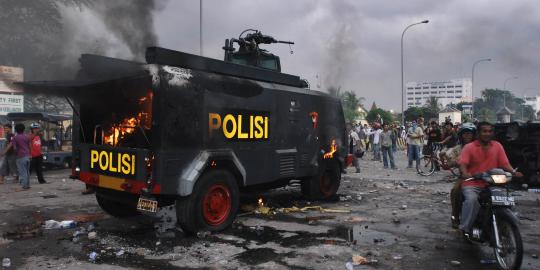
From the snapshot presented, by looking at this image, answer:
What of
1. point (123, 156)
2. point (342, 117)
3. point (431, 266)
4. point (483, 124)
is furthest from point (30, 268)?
point (342, 117)

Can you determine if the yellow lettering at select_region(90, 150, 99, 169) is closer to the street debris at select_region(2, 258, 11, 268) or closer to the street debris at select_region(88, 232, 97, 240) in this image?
the street debris at select_region(88, 232, 97, 240)

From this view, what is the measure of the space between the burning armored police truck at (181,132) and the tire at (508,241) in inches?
143

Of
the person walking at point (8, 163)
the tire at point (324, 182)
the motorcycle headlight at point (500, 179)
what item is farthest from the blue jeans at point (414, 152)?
the person walking at point (8, 163)

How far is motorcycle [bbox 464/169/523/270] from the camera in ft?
14.9

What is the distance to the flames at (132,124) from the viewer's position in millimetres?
5946

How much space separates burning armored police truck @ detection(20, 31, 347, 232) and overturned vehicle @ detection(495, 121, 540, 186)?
262 inches

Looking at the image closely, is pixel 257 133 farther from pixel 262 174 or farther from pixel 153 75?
pixel 153 75

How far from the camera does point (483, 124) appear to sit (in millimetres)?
5297

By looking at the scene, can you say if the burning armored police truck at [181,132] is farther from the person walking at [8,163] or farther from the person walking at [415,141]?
the person walking at [415,141]

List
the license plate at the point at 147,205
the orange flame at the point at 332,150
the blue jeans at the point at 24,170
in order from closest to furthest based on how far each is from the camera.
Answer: the license plate at the point at 147,205 → the orange flame at the point at 332,150 → the blue jeans at the point at 24,170

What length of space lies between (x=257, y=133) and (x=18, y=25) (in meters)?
19.2

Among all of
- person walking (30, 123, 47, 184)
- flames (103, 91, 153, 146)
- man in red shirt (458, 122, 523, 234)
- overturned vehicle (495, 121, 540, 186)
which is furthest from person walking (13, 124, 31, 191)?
overturned vehicle (495, 121, 540, 186)

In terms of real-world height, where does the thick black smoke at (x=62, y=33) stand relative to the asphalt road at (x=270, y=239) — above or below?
above

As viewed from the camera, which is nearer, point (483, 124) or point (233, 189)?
point (483, 124)
